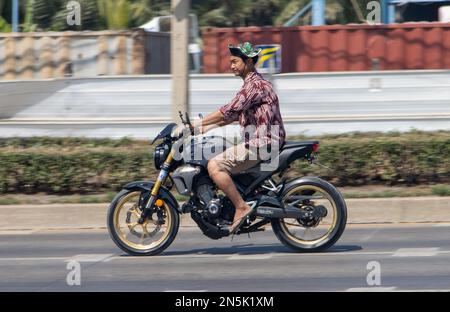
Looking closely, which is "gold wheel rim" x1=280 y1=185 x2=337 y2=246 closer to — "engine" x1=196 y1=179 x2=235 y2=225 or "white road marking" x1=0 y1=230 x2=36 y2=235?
"engine" x1=196 y1=179 x2=235 y2=225

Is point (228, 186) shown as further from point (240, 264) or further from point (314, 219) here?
point (314, 219)

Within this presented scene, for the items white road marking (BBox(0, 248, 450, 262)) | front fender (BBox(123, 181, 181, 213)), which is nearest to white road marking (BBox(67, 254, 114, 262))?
white road marking (BBox(0, 248, 450, 262))

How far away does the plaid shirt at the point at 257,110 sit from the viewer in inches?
352

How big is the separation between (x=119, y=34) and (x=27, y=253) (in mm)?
9823

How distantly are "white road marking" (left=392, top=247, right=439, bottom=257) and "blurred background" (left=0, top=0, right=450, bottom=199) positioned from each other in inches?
104

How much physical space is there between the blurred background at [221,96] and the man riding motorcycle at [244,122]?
11.7 feet

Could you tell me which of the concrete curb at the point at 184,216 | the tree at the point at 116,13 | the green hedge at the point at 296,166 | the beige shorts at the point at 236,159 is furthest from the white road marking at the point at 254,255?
the tree at the point at 116,13

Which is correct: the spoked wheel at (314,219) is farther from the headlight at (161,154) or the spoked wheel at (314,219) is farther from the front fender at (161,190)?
the headlight at (161,154)

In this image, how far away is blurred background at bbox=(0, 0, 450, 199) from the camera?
13000 mm

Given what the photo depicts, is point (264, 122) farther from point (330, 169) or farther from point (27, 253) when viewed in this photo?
point (330, 169)

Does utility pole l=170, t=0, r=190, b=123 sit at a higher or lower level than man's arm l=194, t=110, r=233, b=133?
higher

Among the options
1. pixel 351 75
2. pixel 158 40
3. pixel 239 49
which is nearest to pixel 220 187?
pixel 239 49

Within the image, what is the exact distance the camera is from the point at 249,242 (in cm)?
1028

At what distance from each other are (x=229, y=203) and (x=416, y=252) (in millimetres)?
1890
